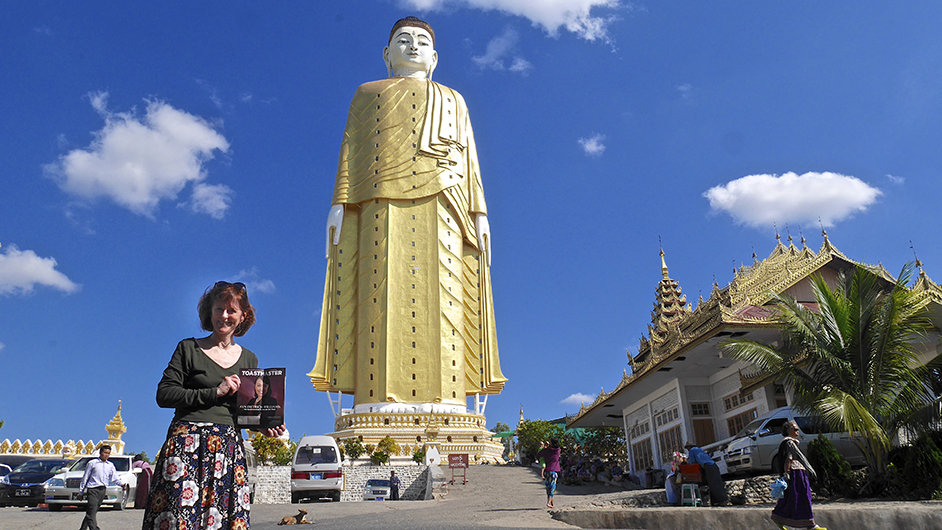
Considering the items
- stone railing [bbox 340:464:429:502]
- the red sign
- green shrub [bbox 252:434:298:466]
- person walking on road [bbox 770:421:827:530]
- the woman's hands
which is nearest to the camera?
the woman's hands

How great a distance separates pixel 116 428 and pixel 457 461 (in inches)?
728

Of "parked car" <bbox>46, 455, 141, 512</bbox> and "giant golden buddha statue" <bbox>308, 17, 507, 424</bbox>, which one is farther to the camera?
"giant golden buddha statue" <bbox>308, 17, 507, 424</bbox>

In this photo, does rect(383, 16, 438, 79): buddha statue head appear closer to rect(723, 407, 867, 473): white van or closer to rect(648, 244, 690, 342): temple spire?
rect(648, 244, 690, 342): temple spire

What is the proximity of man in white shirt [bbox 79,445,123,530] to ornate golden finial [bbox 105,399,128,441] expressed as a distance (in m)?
26.7

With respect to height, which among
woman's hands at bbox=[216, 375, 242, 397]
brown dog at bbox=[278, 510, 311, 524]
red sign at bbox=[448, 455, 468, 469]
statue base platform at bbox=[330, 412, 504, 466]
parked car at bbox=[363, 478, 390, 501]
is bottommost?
brown dog at bbox=[278, 510, 311, 524]

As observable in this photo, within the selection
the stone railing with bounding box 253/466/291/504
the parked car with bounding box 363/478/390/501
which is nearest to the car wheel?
the stone railing with bounding box 253/466/291/504

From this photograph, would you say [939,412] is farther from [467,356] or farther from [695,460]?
[467,356]

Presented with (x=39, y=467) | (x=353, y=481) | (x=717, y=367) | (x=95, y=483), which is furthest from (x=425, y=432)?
(x=95, y=483)

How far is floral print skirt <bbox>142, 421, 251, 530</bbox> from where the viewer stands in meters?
A: 3.26

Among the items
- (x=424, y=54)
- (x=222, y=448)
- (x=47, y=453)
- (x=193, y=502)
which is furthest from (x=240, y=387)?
(x=424, y=54)

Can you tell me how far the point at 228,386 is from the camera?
11.1 feet

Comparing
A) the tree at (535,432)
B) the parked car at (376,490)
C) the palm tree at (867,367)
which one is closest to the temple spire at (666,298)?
the tree at (535,432)

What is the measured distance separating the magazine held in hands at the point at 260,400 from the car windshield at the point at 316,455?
15326mm

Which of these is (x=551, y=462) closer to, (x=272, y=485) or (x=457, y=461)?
(x=457, y=461)
